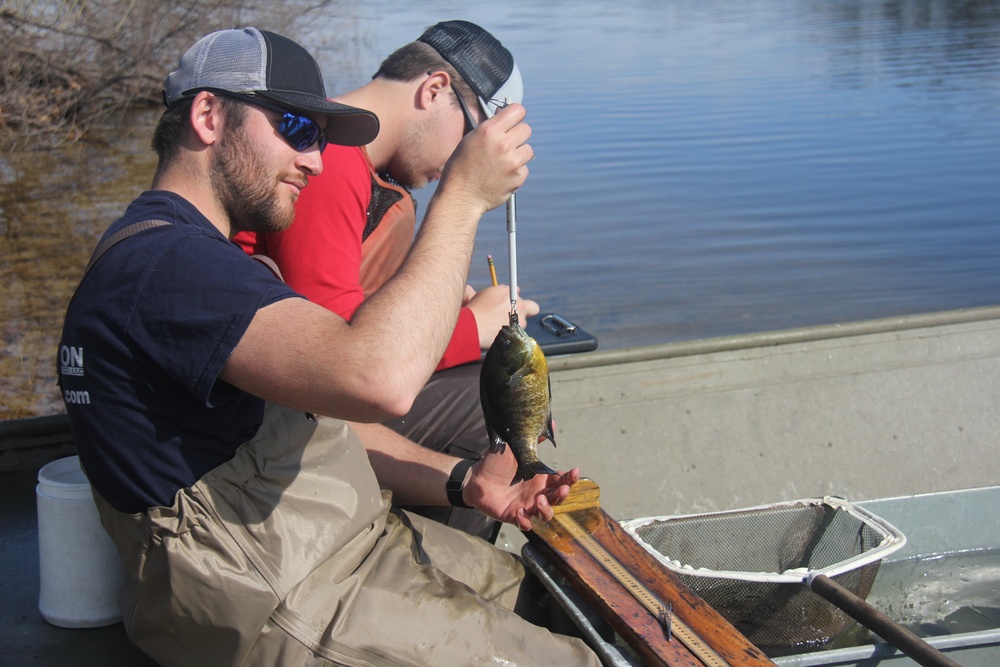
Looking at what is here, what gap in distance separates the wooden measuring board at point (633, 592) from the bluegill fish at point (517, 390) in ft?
2.36

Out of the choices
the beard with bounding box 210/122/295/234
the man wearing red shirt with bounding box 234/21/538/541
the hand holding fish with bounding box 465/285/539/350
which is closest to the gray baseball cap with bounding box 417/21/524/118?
the man wearing red shirt with bounding box 234/21/538/541

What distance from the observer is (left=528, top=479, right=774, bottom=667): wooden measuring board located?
114 inches

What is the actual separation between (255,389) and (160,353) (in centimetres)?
22

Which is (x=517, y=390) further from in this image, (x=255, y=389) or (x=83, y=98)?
(x=83, y=98)

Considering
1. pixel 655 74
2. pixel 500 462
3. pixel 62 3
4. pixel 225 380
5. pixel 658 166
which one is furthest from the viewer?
pixel 655 74

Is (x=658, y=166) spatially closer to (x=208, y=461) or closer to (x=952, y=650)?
(x=952, y=650)

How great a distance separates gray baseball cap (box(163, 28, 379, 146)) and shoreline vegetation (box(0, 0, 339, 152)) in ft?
53.5

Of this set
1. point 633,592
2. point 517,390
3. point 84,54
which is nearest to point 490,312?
point 633,592

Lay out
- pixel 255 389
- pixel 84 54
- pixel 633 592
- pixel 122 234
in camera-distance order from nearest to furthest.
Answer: pixel 255 389
pixel 122 234
pixel 633 592
pixel 84 54

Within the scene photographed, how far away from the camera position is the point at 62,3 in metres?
17.6

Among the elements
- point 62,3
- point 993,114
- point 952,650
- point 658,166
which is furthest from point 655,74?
point 952,650

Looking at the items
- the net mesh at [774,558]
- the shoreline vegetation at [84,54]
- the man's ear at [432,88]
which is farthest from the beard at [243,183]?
the shoreline vegetation at [84,54]

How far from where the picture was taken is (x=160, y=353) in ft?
7.36

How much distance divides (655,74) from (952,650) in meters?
20.5
